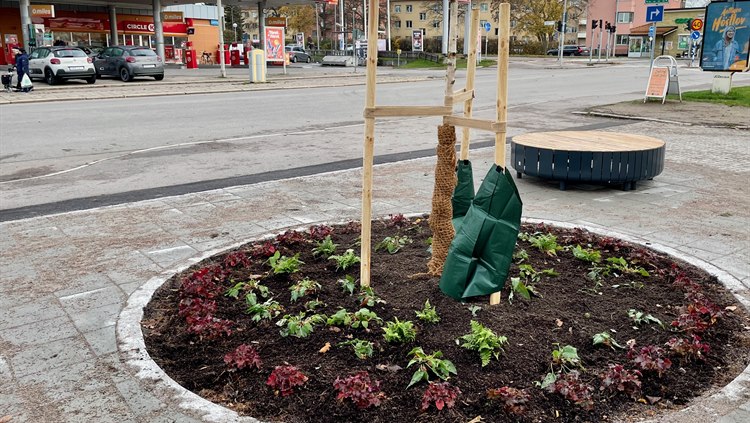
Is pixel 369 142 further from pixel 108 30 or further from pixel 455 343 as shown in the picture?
pixel 108 30

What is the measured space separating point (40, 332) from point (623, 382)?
369 centimetres

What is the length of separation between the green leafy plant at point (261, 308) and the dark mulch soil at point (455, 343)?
5 centimetres

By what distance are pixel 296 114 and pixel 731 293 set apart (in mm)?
13887

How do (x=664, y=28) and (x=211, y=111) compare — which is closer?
(x=211, y=111)

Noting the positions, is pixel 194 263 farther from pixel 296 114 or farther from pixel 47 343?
pixel 296 114

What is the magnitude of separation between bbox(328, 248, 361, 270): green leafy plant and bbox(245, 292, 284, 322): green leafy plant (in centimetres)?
76

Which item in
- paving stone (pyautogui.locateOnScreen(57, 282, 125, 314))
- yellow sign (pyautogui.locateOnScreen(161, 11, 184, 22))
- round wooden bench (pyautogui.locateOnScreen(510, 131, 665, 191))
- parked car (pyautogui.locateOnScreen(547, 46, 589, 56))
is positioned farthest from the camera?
parked car (pyautogui.locateOnScreen(547, 46, 589, 56))

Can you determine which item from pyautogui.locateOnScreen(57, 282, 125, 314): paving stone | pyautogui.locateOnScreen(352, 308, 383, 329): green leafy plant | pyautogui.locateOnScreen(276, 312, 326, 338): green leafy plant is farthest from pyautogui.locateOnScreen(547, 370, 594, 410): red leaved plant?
pyautogui.locateOnScreen(57, 282, 125, 314): paving stone

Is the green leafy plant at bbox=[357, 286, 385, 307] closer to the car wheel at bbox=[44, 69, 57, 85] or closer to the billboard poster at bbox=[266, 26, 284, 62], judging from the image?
the car wheel at bbox=[44, 69, 57, 85]

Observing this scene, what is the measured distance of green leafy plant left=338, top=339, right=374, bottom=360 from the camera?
393cm

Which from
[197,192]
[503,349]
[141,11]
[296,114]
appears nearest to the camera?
[503,349]

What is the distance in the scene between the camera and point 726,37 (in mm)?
20422

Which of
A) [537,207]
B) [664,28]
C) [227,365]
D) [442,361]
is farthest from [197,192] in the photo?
[664,28]

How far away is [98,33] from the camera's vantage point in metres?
47.3
